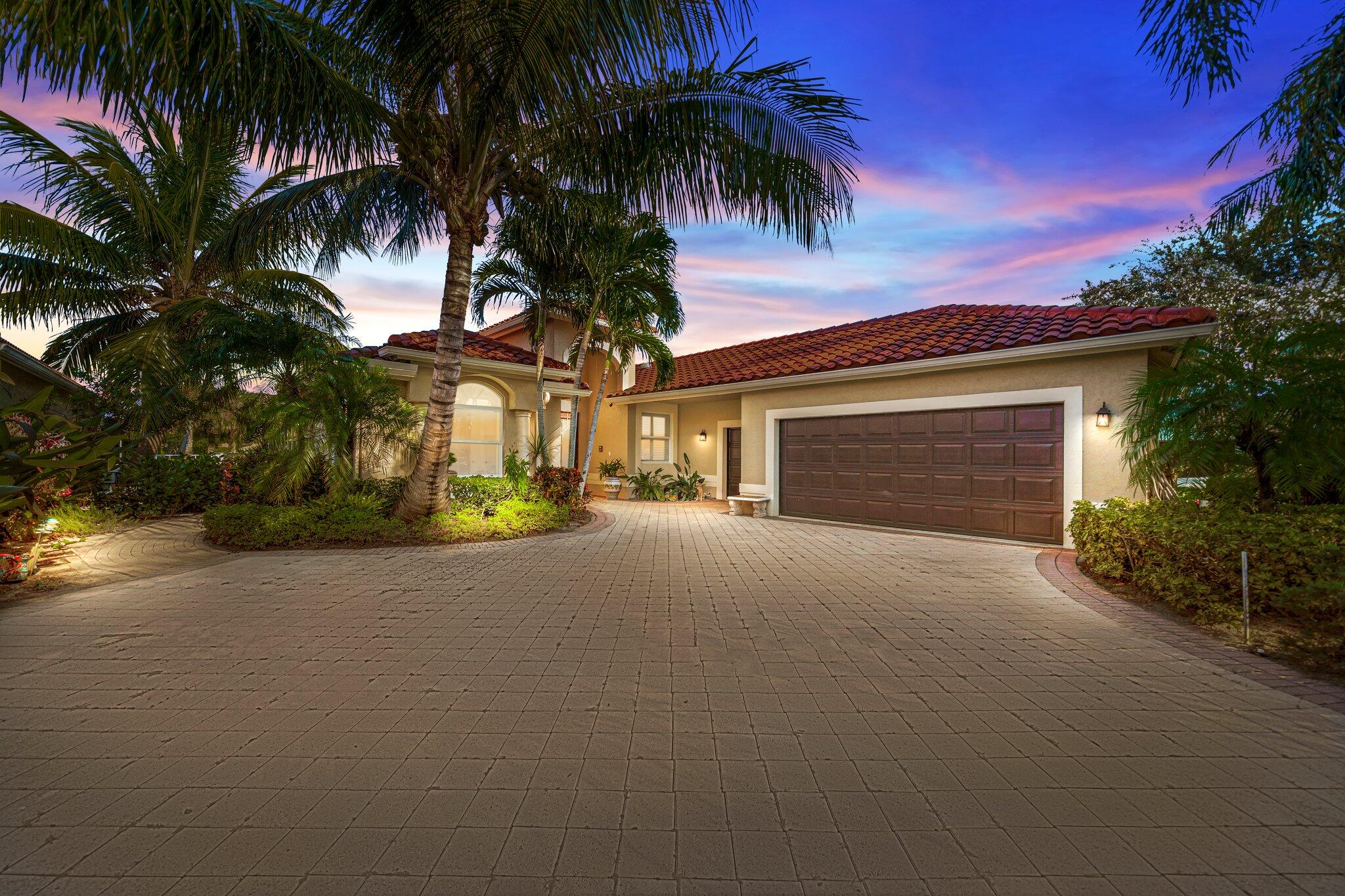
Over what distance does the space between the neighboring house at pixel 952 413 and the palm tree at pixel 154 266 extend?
939cm

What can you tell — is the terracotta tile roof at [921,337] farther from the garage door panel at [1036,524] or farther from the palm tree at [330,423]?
the palm tree at [330,423]

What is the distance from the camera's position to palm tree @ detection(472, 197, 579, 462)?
10211 mm

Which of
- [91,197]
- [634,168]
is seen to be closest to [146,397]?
[91,197]

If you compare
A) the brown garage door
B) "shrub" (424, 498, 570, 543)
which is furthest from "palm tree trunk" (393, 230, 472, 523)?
the brown garage door

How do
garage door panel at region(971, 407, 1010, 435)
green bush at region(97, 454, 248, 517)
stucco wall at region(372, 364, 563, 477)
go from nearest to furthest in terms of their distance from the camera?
garage door panel at region(971, 407, 1010, 435) → green bush at region(97, 454, 248, 517) → stucco wall at region(372, 364, 563, 477)

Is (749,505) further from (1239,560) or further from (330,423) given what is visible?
(1239,560)

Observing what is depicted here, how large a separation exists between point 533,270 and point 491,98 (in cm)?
620

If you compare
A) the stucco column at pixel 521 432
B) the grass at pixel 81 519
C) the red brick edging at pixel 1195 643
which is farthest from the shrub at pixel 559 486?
the red brick edging at pixel 1195 643

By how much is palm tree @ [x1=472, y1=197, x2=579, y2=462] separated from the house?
2.80ft

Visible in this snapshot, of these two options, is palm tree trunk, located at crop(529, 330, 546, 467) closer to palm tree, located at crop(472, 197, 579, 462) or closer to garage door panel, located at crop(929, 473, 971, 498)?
palm tree, located at crop(472, 197, 579, 462)

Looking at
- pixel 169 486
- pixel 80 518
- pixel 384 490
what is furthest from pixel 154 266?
pixel 384 490

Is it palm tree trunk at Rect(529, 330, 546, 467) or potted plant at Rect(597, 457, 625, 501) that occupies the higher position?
palm tree trunk at Rect(529, 330, 546, 467)

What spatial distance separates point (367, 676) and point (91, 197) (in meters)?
13.9

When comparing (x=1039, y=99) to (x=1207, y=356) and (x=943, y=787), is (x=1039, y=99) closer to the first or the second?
(x=1207, y=356)
